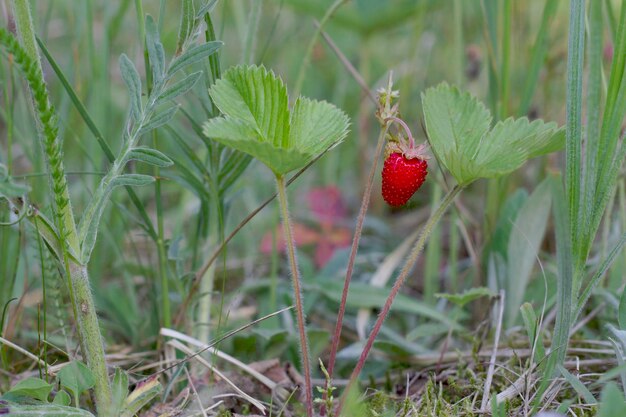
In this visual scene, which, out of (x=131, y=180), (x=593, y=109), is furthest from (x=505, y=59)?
(x=131, y=180)


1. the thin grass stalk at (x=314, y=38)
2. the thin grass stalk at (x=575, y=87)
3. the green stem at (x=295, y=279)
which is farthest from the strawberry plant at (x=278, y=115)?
the thin grass stalk at (x=314, y=38)

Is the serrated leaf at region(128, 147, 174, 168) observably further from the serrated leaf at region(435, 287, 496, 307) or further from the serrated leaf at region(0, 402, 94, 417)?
the serrated leaf at region(435, 287, 496, 307)

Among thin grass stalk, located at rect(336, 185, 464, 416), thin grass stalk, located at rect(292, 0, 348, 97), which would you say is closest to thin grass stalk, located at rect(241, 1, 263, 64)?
thin grass stalk, located at rect(292, 0, 348, 97)

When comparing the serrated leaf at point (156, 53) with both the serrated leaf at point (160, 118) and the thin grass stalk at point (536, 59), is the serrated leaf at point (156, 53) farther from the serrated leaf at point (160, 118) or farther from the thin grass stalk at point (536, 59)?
the thin grass stalk at point (536, 59)

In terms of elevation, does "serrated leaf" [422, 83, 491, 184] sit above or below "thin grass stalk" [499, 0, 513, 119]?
below

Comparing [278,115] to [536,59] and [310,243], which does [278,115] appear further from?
[310,243]

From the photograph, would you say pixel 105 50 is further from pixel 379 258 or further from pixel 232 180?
pixel 379 258
